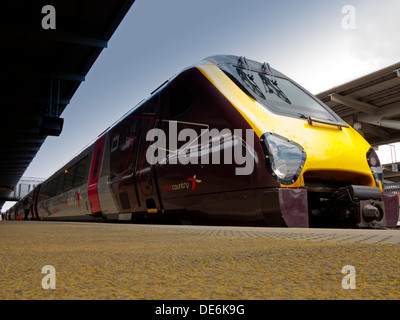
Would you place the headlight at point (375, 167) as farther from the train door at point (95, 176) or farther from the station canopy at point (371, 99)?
the station canopy at point (371, 99)

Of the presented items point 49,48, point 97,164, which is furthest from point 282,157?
point 49,48

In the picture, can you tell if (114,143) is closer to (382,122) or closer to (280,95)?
(280,95)

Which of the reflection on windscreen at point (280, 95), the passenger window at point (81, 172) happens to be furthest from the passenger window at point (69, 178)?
the reflection on windscreen at point (280, 95)

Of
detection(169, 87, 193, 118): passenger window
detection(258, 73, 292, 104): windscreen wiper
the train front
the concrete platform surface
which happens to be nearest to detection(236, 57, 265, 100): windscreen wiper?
the train front

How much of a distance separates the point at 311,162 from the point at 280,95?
131 centimetres

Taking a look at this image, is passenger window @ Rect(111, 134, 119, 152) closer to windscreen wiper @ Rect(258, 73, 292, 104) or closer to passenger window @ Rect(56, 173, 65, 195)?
windscreen wiper @ Rect(258, 73, 292, 104)

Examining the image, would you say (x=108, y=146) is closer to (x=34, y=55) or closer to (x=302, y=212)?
(x=302, y=212)

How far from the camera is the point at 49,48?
414 inches

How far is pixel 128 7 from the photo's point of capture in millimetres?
8359

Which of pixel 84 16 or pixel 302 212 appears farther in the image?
pixel 84 16

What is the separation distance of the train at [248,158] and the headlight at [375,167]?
2cm
